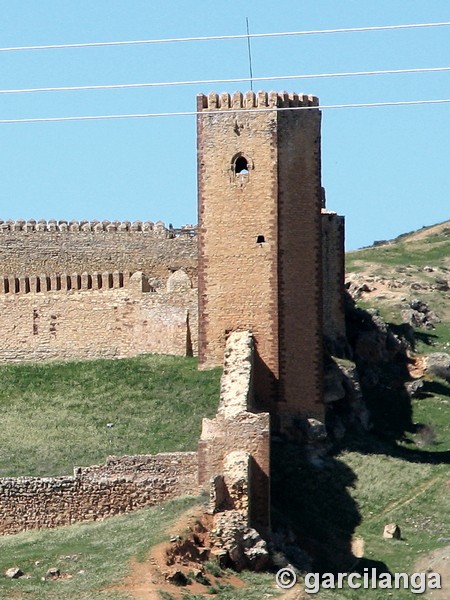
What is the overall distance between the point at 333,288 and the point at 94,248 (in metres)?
8.40

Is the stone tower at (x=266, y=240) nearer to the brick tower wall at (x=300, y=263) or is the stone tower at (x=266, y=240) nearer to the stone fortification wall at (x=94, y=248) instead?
the brick tower wall at (x=300, y=263)

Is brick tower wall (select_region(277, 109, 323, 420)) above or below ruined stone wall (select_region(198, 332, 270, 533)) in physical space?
above

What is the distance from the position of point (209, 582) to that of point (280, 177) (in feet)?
49.0

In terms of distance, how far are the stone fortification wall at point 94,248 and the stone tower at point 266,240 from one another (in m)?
7.64

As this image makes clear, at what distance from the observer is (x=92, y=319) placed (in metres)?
66.7

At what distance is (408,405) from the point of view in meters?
67.3

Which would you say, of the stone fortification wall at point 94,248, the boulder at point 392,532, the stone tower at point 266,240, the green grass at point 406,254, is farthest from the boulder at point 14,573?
the green grass at point 406,254

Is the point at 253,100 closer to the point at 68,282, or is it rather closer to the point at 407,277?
the point at 68,282

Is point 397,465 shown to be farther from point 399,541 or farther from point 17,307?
point 17,307

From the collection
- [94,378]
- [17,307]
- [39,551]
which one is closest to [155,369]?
[94,378]

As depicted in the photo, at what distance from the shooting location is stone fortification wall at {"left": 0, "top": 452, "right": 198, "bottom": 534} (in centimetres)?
5550

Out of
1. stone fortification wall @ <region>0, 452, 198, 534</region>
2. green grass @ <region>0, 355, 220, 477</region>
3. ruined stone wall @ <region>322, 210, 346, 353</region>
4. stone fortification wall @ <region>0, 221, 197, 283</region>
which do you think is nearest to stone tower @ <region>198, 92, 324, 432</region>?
green grass @ <region>0, 355, 220, 477</region>

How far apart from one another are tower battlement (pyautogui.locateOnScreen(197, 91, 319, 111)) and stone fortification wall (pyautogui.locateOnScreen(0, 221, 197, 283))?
8356 mm

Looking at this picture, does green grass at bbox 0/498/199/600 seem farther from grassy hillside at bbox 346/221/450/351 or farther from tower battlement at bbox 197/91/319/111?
grassy hillside at bbox 346/221/450/351
